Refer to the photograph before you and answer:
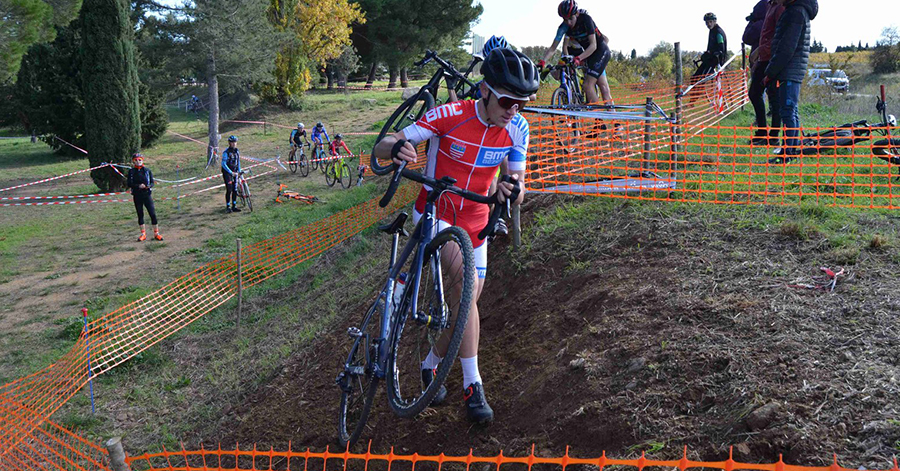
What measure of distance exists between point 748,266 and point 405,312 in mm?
2838

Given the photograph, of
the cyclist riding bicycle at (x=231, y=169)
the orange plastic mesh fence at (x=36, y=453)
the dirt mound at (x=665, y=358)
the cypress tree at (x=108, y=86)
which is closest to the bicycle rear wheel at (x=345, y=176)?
the cyclist riding bicycle at (x=231, y=169)

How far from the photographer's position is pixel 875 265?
192 inches

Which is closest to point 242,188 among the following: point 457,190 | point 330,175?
point 330,175

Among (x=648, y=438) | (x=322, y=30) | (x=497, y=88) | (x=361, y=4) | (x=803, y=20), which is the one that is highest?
(x=361, y=4)

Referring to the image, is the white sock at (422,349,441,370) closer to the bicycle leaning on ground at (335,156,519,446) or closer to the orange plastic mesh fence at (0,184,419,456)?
the bicycle leaning on ground at (335,156,519,446)

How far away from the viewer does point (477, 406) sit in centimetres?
407

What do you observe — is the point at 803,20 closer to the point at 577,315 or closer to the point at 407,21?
the point at 577,315

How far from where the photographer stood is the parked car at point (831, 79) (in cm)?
2280

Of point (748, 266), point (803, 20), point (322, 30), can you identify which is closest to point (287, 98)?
point (322, 30)

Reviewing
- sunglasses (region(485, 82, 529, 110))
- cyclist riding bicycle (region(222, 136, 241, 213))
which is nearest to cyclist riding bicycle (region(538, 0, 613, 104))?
sunglasses (region(485, 82, 529, 110))

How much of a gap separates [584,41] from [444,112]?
693cm

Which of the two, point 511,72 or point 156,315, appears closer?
point 511,72

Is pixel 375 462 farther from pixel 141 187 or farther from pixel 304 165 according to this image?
pixel 304 165

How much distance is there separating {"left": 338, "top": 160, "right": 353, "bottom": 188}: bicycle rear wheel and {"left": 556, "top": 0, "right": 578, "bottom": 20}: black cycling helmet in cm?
1105
